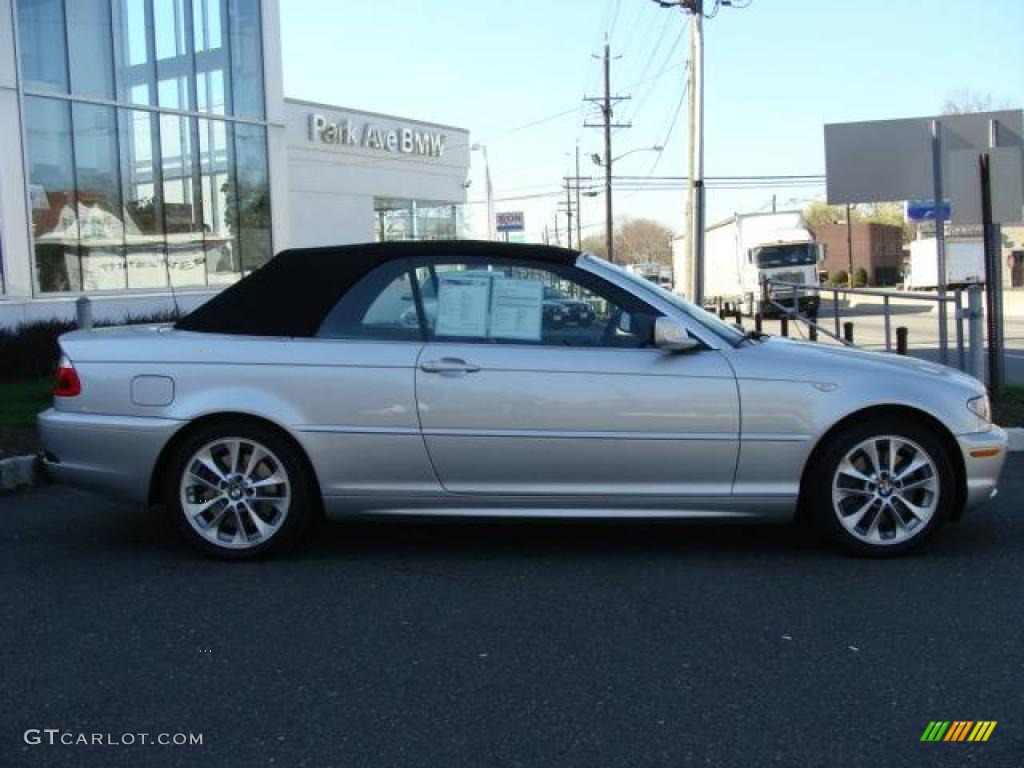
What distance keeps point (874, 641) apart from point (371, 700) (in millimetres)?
1986

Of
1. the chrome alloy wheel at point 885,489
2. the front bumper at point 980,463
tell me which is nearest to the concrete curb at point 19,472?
the chrome alloy wheel at point 885,489

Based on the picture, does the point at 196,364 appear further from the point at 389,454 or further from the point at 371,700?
the point at 371,700

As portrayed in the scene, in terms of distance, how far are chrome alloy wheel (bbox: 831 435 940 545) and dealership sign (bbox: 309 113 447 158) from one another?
2702cm

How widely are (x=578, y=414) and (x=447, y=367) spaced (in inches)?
27.0

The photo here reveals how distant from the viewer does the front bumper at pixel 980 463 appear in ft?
16.7

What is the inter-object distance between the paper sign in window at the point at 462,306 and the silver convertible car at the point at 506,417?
1 cm

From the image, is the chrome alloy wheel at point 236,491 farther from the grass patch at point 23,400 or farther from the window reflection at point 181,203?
the window reflection at point 181,203

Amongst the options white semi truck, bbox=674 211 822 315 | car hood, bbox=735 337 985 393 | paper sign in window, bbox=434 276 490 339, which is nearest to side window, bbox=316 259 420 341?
paper sign in window, bbox=434 276 490 339

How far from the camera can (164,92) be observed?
18.0m

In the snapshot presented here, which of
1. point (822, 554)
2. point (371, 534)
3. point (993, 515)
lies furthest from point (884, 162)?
point (371, 534)

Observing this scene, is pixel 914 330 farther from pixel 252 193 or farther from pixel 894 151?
pixel 252 193

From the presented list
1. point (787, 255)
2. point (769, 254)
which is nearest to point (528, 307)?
point (769, 254)

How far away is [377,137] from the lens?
32219 millimetres

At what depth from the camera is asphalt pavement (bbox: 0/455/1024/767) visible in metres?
3.23
